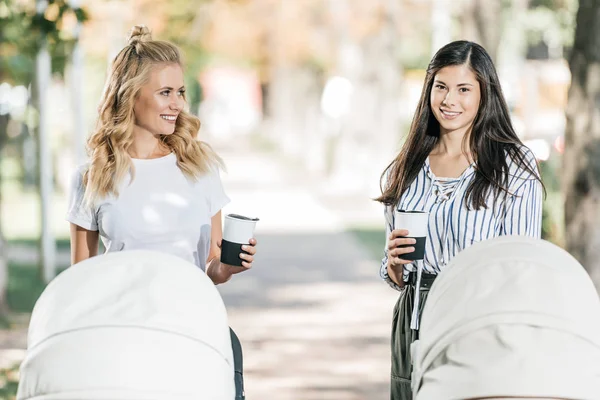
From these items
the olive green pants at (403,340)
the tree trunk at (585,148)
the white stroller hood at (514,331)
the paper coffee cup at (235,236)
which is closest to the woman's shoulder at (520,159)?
the olive green pants at (403,340)

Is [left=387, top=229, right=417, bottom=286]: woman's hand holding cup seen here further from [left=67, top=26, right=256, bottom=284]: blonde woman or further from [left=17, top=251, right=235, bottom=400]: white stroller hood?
[left=17, top=251, right=235, bottom=400]: white stroller hood

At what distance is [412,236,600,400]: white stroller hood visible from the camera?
10.6 feet

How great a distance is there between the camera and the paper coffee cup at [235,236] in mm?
4148

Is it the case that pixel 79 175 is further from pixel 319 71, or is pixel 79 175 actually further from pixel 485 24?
pixel 319 71

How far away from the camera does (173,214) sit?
170 inches

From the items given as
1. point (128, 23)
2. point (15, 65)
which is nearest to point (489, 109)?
point (15, 65)

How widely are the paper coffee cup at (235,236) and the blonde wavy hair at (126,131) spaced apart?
33cm

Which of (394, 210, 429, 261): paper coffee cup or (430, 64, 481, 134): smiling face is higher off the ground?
(430, 64, 481, 134): smiling face

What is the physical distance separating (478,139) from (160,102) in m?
1.20

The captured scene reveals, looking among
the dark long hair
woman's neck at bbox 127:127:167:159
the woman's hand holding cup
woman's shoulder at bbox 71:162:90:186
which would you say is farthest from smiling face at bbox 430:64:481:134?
woman's shoulder at bbox 71:162:90:186

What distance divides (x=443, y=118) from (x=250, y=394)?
4.16m

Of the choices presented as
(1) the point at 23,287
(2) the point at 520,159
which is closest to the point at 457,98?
(2) the point at 520,159

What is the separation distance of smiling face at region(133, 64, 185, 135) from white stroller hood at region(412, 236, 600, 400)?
1410 millimetres

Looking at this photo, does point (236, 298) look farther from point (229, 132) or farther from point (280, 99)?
point (229, 132)
